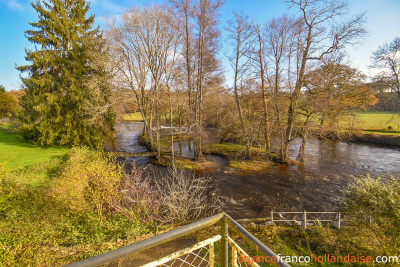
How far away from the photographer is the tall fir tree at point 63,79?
1523 cm

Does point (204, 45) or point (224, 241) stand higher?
point (204, 45)

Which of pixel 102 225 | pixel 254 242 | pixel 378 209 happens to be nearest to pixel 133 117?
pixel 102 225

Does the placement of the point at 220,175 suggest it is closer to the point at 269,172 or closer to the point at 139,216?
the point at 269,172

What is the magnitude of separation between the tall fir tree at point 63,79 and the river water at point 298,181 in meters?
6.94

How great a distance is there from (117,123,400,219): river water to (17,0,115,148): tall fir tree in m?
6.94

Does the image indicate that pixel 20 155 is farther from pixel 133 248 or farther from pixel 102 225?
pixel 133 248

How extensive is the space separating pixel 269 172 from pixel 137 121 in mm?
48147

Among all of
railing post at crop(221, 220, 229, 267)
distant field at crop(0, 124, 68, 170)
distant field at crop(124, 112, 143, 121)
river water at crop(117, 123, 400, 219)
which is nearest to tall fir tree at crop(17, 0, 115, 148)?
distant field at crop(0, 124, 68, 170)

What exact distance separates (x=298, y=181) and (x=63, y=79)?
20933 mm

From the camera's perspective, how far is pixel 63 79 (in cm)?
1573

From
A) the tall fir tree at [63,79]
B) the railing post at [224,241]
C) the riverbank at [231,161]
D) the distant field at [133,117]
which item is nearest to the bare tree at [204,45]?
the riverbank at [231,161]

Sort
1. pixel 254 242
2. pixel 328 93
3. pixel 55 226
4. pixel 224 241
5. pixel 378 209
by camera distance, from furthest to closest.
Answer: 1. pixel 328 93
2. pixel 55 226
3. pixel 378 209
4. pixel 224 241
5. pixel 254 242

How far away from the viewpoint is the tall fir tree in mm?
15227

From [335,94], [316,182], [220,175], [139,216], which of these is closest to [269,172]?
[316,182]
